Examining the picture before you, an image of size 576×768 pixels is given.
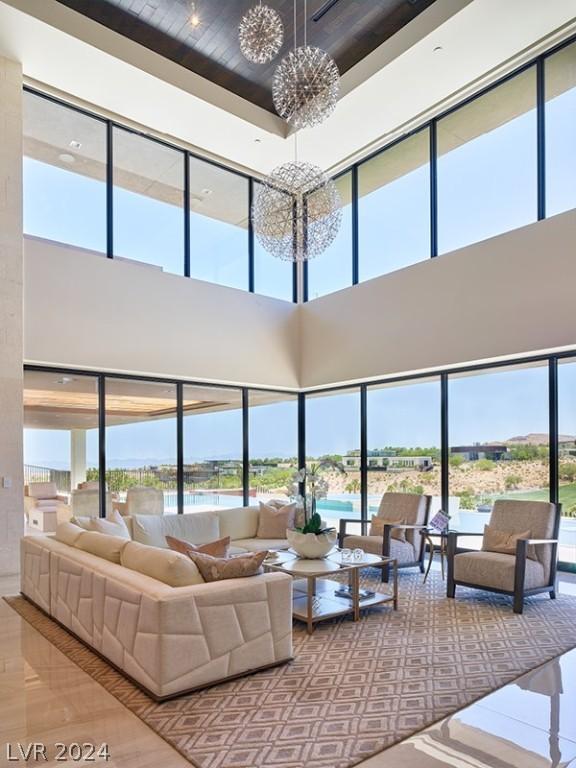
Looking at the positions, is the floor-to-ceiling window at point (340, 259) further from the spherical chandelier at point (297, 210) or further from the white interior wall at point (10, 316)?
the white interior wall at point (10, 316)

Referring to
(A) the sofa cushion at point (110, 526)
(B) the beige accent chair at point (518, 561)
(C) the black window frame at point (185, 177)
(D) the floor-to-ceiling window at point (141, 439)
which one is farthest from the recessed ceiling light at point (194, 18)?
(B) the beige accent chair at point (518, 561)

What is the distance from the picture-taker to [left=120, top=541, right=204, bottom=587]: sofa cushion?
3637mm

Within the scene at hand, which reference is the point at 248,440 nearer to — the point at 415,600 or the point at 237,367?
the point at 237,367

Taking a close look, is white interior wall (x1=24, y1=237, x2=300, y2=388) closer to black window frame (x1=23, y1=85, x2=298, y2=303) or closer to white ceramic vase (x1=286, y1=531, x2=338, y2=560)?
black window frame (x1=23, y1=85, x2=298, y2=303)

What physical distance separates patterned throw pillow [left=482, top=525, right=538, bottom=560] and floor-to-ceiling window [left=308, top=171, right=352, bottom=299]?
4387 mm

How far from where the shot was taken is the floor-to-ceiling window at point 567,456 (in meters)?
6.34

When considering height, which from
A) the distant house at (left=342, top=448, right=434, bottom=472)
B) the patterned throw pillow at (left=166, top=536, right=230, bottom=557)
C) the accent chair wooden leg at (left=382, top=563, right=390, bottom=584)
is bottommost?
the accent chair wooden leg at (left=382, top=563, right=390, bottom=584)

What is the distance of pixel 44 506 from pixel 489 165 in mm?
6915

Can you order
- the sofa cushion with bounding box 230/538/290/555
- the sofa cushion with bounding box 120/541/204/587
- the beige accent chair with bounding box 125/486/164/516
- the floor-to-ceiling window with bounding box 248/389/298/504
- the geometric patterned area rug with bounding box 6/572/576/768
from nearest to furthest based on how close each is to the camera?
the geometric patterned area rug with bounding box 6/572/576/768
the sofa cushion with bounding box 120/541/204/587
the sofa cushion with bounding box 230/538/290/555
the beige accent chair with bounding box 125/486/164/516
the floor-to-ceiling window with bounding box 248/389/298/504

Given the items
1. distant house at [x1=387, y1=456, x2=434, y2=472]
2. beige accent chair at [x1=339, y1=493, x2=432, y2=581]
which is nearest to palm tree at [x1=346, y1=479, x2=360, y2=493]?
distant house at [x1=387, y1=456, x2=434, y2=472]

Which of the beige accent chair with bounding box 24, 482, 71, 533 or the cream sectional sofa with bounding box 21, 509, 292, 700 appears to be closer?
the cream sectional sofa with bounding box 21, 509, 292, 700

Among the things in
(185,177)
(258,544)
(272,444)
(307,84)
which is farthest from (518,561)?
(185,177)

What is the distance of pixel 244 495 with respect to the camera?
350 inches

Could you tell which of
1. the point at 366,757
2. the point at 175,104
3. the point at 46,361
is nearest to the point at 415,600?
the point at 366,757
